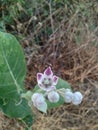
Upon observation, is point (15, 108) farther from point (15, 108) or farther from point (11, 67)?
point (11, 67)

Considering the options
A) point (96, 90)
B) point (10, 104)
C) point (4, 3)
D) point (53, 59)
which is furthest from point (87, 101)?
point (10, 104)

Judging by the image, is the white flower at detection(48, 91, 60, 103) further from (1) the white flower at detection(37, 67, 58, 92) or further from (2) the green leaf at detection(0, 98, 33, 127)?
(2) the green leaf at detection(0, 98, 33, 127)

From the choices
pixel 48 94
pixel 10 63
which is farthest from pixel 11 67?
pixel 48 94

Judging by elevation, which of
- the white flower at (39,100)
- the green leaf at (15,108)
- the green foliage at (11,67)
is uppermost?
the green foliage at (11,67)

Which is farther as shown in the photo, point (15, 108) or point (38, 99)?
point (15, 108)

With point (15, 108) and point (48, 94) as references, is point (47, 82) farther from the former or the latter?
point (15, 108)

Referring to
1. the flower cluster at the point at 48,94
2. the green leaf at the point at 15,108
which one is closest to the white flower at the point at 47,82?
the flower cluster at the point at 48,94

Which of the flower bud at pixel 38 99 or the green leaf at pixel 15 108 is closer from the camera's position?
the flower bud at pixel 38 99

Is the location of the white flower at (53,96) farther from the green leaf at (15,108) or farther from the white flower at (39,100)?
the green leaf at (15,108)

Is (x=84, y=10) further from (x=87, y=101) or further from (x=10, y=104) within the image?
(x=10, y=104)
